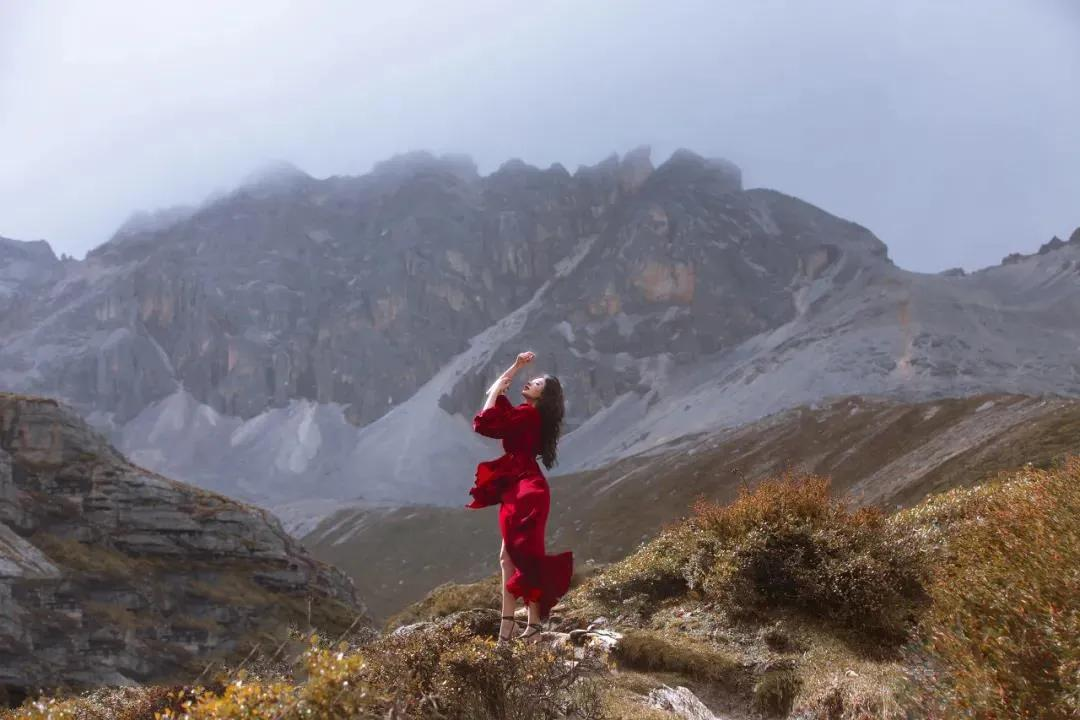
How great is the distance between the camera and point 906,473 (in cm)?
7769

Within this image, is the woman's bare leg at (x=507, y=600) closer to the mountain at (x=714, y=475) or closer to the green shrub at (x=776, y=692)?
the green shrub at (x=776, y=692)

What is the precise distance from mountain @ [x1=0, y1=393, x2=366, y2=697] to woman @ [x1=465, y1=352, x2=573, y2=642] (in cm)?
3870

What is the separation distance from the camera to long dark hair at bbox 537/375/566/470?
8797 mm

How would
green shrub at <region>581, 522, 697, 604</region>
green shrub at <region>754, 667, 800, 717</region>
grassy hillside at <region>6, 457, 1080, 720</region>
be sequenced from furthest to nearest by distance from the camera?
green shrub at <region>581, 522, 697, 604</region>
green shrub at <region>754, 667, 800, 717</region>
grassy hillside at <region>6, 457, 1080, 720</region>

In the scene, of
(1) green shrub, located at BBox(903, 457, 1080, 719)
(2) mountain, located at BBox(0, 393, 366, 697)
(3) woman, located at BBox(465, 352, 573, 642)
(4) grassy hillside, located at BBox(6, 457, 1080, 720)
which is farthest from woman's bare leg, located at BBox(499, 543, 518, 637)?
(2) mountain, located at BBox(0, 393, 366, 697)

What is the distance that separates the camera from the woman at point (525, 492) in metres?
7.89

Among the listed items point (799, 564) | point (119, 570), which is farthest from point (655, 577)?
point (119, 570)

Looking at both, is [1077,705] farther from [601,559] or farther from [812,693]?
[601,559]

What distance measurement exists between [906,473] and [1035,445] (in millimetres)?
19381

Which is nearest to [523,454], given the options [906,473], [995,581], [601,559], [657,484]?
[995,581]

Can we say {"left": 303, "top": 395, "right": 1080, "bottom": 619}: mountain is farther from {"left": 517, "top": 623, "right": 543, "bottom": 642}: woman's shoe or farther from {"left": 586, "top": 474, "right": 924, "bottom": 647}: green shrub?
{"left": 517, "top": 623, "right": 543, "bottom": 642}: woman's shoe

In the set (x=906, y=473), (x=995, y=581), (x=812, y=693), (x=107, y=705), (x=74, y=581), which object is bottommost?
(x=906, y=473)

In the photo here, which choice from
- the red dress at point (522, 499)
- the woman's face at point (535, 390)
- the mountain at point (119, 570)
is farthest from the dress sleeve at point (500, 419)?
the mountain at point (119, 570)

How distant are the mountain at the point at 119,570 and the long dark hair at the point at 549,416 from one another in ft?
127
